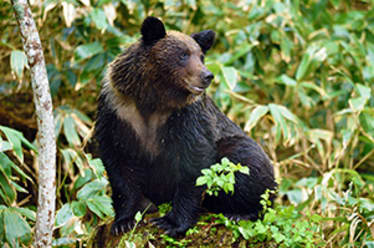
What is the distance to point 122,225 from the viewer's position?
4352 mm

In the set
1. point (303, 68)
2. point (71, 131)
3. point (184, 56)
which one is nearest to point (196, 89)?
point (184, 56)

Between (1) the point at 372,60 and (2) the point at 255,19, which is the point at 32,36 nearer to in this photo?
(2) the point at 255,19

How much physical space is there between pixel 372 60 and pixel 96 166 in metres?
5.07

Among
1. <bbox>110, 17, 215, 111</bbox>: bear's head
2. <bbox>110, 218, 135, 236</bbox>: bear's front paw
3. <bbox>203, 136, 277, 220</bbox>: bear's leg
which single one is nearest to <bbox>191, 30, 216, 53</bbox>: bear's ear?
<bbox>110, 17, 215, 111</bbox>: bear's head

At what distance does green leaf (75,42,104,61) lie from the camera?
6199 mm

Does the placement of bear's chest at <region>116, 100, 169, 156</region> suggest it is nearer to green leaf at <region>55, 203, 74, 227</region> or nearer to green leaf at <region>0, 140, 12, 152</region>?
green leaf at <region>0, 140, 12, 152</region>

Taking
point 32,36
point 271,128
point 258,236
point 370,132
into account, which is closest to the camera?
point 32,36

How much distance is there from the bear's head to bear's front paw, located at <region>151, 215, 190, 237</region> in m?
0.97

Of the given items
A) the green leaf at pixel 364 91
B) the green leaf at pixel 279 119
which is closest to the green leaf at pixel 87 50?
the green leaf at pixel 279 119

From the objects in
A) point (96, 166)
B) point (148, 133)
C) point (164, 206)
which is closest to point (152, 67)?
point (148, 133)

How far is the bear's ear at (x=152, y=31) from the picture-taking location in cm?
428

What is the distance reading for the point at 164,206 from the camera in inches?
183

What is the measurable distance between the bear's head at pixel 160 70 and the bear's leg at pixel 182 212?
74 centimetres

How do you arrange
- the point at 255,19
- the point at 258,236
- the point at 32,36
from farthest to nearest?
1. the point at 255,19
2. the point at 258,236
3. the point at 32,36
